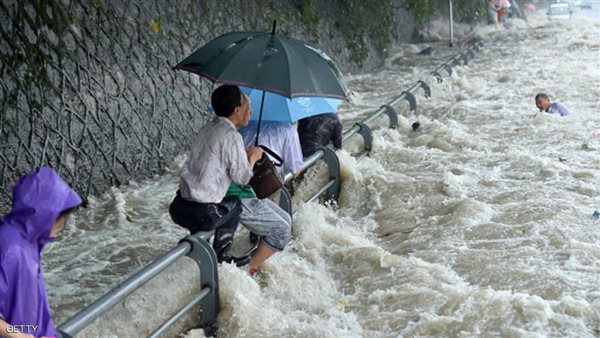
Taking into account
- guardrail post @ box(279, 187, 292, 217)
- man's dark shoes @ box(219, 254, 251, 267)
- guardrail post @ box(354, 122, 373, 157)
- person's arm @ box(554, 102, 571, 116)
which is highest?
guardrail post @ box(279, 187, 292, 217)

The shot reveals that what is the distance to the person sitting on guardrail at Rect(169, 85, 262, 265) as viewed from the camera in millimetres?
4664

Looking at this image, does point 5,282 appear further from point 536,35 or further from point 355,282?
point 536,35

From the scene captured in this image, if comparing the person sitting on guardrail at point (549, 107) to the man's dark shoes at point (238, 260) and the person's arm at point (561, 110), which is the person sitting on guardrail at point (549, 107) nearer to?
the person's arm at point (561, 110)

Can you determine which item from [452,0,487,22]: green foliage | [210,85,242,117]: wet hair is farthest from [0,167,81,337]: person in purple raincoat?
[452,0,487,22]: green foliage

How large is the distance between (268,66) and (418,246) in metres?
2.32

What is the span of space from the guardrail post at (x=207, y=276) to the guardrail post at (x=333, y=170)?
276 centimetres

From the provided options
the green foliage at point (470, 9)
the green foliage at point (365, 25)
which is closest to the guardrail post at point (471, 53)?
the green foliage at point (365, 25)

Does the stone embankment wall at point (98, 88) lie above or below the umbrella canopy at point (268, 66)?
below

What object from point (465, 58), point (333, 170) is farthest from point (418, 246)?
point (465, 58)

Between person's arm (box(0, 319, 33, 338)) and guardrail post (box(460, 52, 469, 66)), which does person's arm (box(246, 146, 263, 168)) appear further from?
guardrail post (box(460, 52, 469, 66))

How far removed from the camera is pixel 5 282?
2896 millimetres

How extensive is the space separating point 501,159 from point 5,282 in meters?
7.31

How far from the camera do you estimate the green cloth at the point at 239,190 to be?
197 inches

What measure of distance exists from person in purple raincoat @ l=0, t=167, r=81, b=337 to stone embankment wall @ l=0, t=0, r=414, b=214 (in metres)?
5.16
